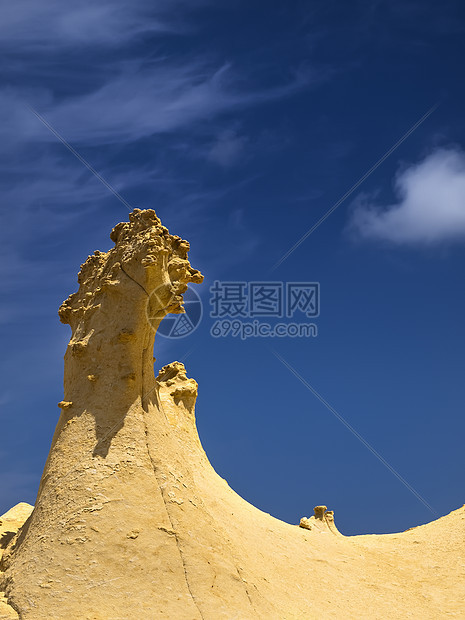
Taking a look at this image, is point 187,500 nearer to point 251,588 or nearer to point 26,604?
point 251,588

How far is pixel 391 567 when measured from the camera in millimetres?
15016

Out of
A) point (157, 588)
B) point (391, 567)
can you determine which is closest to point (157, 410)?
point (157, 588)

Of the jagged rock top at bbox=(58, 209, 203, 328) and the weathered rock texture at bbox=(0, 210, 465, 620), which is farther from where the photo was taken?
the jagged rock top at bbox=(58, 209, 203, 328)

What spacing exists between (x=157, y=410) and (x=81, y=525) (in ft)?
9.15

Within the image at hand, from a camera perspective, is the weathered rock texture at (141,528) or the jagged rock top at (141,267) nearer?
the weathered rock texture at (141,528)

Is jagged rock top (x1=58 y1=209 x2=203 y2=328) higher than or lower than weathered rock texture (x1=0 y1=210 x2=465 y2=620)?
higher

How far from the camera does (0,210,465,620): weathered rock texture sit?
9.60m

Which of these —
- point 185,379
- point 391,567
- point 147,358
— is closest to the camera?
point 147,358

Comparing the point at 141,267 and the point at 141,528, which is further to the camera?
the point at 141,267

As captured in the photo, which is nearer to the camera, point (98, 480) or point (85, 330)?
point (98, 480)

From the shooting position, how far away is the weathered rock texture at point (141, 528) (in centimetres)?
960

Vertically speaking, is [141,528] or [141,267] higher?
[141,267]

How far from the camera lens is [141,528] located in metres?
10.1

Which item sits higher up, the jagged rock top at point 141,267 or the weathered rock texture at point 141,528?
the jagged rock top at point 141,267
